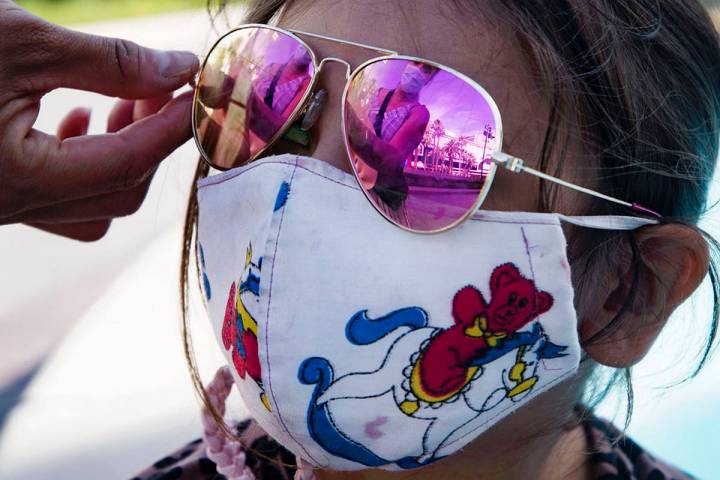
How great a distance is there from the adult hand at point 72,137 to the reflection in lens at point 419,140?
486 mm

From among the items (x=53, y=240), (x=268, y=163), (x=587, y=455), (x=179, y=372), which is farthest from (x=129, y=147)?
(x=53, y=240)

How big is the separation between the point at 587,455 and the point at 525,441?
0.32m

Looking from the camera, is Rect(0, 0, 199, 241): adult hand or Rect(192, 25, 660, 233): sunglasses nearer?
Rect(192, 25, 660, 233): sunglasses

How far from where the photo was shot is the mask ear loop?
6.43 ft

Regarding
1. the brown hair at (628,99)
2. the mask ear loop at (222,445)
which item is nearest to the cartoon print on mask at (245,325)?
the mask ear loop at (222,445)

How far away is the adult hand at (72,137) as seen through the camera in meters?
1.66

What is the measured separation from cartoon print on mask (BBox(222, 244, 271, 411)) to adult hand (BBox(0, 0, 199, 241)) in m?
0.41

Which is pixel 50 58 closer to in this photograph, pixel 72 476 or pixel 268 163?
pixel 268 163

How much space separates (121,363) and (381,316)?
2055mm

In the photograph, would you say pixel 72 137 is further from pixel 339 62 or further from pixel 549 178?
pixel 549 178

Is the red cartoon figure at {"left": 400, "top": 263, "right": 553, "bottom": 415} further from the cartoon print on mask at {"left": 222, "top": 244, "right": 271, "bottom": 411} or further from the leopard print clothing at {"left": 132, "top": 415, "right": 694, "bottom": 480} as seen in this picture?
the leopard print clothing at {"left": 132, "top": 415, "right": 694, "bottom": 480}

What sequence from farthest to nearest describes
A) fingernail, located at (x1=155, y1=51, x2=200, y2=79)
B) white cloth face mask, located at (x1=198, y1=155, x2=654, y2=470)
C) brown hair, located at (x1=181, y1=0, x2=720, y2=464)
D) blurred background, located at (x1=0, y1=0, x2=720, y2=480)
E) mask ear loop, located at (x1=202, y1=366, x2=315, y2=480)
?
blurred background, located at (x1=0, y1=0, x2=720, y2=480) → mask ear loop, located at (x1=202, y1=366, x2=315, y2=480) → fingernail, located at (x1=155, y1=51, x2=200, y2=79) → brown hair, located at (x1=181, y1=0, x2=720, y2=464) → white cloth face mask, located at (x1=198, y1=155, x2=654, y2=470)

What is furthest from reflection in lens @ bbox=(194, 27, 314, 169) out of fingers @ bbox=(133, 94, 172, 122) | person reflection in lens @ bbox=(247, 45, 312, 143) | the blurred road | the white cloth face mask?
the blurred road

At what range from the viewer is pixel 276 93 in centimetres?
166
